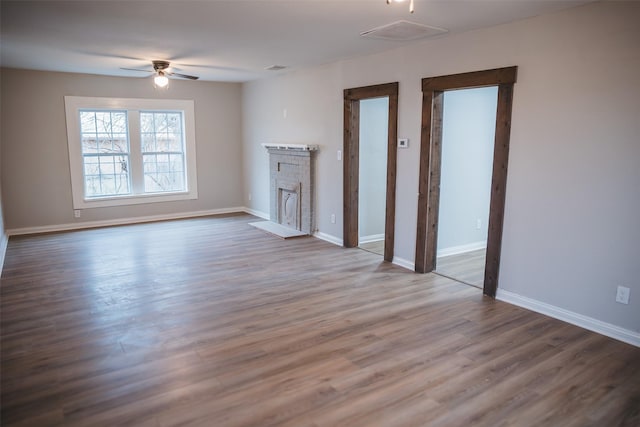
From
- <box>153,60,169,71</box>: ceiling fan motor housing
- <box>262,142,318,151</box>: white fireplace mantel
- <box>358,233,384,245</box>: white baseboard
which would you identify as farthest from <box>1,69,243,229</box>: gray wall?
<box>358,233,384,245</box>: white baseboard

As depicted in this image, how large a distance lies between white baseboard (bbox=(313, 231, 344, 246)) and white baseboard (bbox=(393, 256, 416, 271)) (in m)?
0.99

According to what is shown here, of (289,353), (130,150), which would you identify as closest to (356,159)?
(289,353)

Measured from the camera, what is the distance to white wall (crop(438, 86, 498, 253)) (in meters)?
5.02

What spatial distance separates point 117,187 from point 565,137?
6.46 m

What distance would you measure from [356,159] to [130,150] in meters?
3.86

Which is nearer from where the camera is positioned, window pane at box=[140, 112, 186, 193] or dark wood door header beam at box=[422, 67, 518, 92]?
dark wood door header beam at box=[422, 67, 518, 92]

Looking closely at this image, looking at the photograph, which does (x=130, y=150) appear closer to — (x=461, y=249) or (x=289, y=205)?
(x=289, y=205)

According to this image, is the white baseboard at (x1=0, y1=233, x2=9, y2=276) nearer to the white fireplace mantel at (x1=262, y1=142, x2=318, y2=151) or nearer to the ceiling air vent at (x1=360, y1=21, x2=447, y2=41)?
the white fireplace mantel at (x1=262, y1=142, x2=318, y2=151)

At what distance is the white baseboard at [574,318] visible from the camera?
309 cm

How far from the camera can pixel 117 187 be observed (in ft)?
23.6

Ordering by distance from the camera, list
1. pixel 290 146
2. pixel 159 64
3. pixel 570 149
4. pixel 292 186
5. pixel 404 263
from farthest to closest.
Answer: pixel 292 186
pixel 290 146
pixel 159 64
pixel 404 263
pixel 570 149

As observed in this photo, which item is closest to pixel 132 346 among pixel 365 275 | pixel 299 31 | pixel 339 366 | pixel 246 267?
pixel 339 366

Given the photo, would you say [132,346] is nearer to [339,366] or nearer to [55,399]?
[55,399]

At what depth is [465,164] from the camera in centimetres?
519
